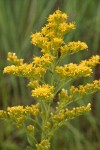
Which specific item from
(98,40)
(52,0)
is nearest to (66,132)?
(98,40)

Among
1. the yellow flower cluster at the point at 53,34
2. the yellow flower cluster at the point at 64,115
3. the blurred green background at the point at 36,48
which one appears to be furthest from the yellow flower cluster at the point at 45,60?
the blurred green background at the point at 36,48

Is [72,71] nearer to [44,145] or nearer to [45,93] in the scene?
[45,93]

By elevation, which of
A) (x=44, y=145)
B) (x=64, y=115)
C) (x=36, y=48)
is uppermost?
(x=36, y=48)

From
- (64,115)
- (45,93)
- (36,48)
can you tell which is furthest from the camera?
(36,48)

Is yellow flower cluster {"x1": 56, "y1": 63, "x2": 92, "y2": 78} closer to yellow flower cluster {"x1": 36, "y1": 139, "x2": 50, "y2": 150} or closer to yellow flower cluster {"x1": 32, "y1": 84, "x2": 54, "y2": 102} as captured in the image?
yellow flower cluster {"x1": 32, "y1": 84, "x2": 54, "y2": 102}

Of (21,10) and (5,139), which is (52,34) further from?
(5,139)

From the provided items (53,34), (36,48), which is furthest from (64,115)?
(36,48)

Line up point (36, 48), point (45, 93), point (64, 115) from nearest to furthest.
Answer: point (45, 93), point (64, 115), point (36, 48)

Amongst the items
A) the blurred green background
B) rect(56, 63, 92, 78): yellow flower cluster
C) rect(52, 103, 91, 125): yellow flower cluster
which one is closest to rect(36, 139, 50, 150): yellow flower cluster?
rect(52, 103, 91, 125): yellow flower cluster
